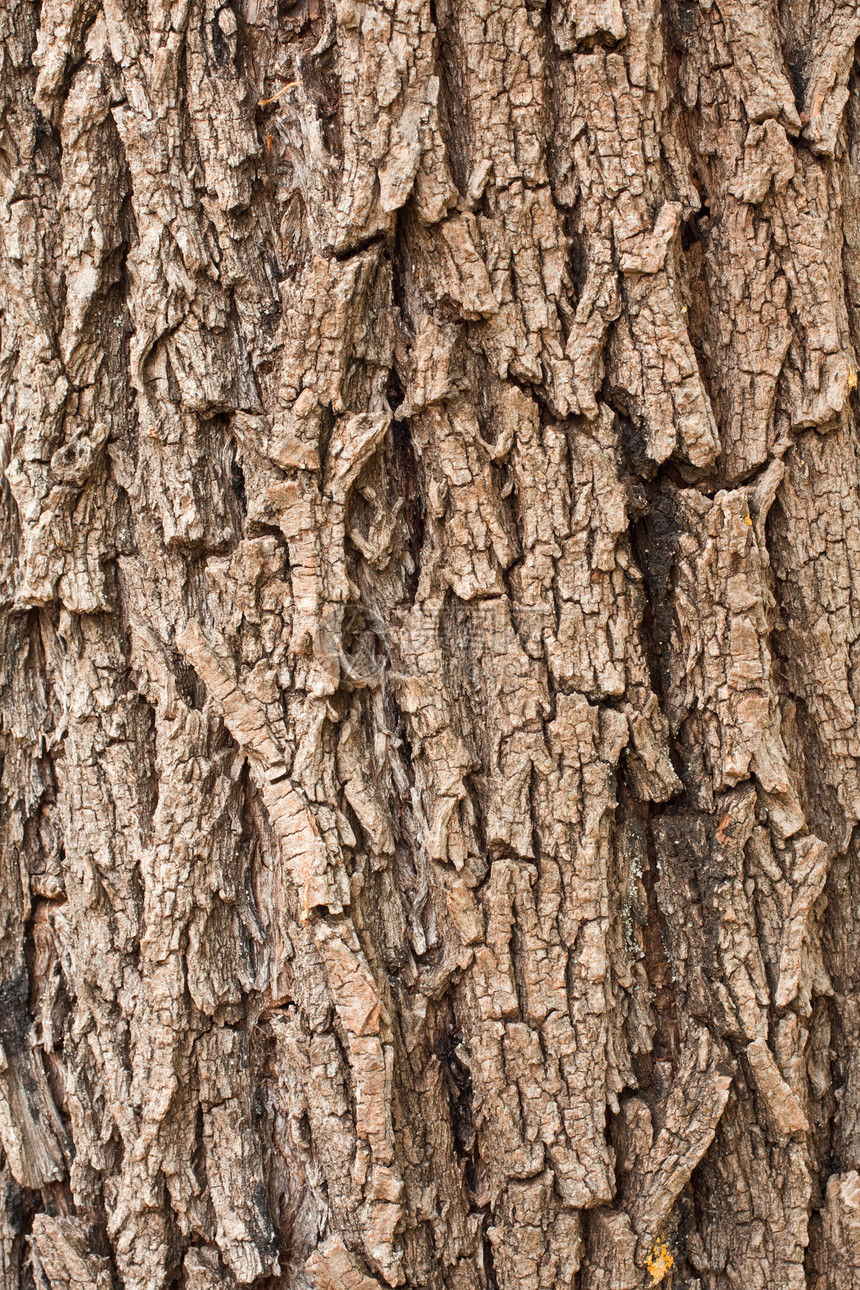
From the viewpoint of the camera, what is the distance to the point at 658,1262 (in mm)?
1361

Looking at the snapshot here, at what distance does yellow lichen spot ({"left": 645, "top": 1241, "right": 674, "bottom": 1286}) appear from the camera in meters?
1.36

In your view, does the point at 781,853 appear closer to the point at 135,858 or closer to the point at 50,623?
the point at 135,858

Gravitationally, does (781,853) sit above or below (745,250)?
below

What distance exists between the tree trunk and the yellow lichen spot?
0.04ft

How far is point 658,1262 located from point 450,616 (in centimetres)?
109

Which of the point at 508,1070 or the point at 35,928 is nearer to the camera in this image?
the point at 508,1070

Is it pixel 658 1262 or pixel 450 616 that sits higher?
pixel 450 616

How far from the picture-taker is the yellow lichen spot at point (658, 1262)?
136 cm

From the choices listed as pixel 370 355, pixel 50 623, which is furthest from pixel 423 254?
pixel 50 623

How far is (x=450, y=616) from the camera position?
142 centimetres

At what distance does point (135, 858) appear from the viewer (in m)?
1.44

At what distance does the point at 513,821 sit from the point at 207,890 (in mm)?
517

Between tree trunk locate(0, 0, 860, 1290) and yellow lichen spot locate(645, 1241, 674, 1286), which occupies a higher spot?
tree trunk locate(0, 0, 860, 1290)

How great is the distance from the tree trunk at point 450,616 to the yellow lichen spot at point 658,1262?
1cm
